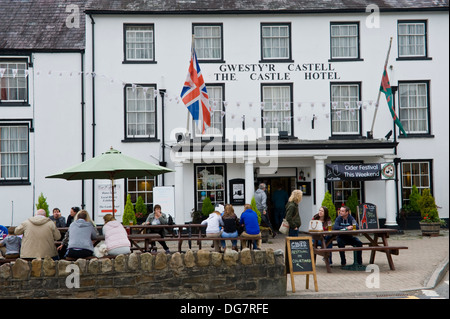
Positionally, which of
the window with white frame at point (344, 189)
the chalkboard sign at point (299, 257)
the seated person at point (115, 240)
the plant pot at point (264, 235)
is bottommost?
the plant pot at point (264, 235)

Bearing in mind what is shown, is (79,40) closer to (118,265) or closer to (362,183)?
(362,183)

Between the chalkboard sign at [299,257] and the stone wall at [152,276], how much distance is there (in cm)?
53

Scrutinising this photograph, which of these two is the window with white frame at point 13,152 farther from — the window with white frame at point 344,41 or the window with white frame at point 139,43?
the window with white frame at point 344,41

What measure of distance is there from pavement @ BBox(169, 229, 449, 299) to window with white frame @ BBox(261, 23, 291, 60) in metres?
9.59

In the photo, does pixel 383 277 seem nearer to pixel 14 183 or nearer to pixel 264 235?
pixel 264 235

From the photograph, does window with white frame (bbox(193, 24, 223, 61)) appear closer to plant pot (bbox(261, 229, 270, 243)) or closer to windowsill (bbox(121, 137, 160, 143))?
windowsill (bbox(121, 137, 160, 143))

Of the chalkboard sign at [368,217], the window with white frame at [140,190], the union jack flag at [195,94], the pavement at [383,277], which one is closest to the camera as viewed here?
the pavement at [383,277]

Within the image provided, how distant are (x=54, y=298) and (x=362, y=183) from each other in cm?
1559

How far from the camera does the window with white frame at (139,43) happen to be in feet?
72.9

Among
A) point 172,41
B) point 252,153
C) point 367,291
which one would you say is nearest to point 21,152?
point 172,41

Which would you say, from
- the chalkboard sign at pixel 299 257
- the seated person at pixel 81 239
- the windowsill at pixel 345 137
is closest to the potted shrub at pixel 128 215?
the windowsill at pixel 345 137

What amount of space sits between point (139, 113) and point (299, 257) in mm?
12972

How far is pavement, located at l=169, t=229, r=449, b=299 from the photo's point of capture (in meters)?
10.4

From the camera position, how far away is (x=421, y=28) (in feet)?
75.4
